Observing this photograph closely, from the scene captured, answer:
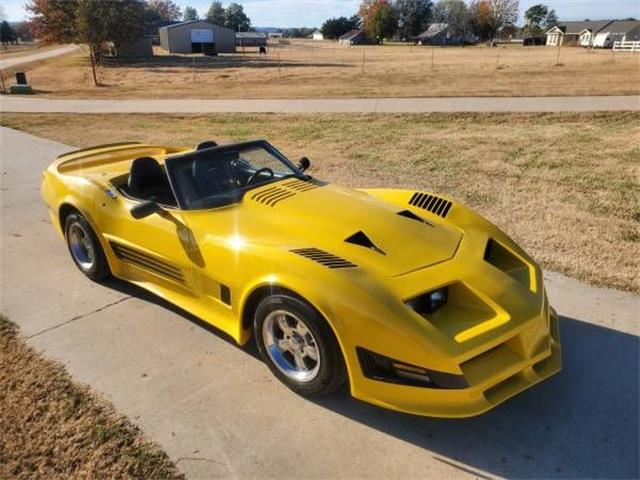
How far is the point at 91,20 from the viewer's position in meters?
29.1

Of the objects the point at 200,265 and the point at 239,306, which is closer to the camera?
the point at 239,306

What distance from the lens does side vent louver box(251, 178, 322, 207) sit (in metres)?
3.63

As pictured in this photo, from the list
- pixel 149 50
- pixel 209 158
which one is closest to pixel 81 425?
pixel 209 158

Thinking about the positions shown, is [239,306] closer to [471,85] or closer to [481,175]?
[481,175]

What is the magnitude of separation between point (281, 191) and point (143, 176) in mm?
1244

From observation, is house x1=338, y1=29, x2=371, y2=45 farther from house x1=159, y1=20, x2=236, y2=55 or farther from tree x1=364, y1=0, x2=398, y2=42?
house x1=159, y1=20, x2=236, y2=55

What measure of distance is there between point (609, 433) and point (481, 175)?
17.9 feet

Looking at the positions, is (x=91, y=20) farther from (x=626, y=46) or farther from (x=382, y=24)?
(x=382, y=24)

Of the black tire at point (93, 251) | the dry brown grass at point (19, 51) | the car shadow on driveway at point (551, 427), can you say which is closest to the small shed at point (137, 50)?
the dry brown grass at point (19, 51)

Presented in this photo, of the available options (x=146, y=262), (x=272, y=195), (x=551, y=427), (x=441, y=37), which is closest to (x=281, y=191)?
(x=272, y=195)

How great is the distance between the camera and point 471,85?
1938 cm

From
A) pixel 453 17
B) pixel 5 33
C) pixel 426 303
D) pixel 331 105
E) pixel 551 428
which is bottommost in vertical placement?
pixel 551 428

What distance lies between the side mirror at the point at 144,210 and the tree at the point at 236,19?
124083 millimetres

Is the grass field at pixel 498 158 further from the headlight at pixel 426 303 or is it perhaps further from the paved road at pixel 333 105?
the headlight at pixel 426 303
